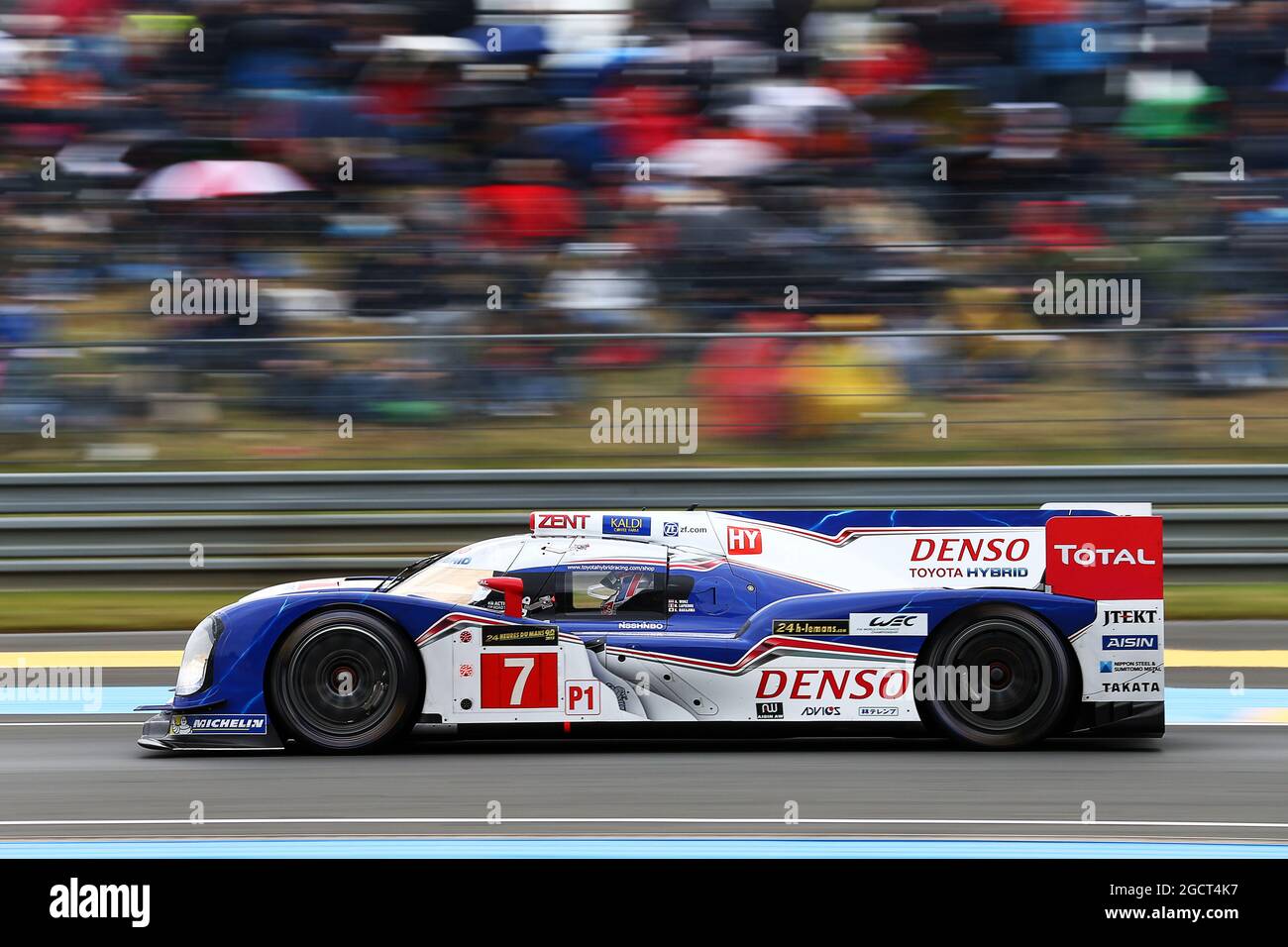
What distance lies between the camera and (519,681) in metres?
6.23

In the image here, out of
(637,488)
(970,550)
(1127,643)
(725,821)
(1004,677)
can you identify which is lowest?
(725,821)

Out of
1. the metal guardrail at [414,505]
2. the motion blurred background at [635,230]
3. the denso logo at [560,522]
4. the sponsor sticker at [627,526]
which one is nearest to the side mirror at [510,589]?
the denso logo at [560,522]

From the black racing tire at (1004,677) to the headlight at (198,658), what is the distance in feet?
9.82

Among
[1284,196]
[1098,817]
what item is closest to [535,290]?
[1284,196]

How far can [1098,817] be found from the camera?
17.9ft

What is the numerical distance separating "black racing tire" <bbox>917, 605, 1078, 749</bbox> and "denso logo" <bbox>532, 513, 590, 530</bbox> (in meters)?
1.61

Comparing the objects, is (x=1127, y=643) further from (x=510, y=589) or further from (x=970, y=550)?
(x=510, y=589)

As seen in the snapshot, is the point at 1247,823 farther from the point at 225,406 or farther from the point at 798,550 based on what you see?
the point at 225,406

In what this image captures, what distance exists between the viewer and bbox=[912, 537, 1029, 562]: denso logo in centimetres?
655

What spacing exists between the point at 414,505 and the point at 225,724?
13.9ft

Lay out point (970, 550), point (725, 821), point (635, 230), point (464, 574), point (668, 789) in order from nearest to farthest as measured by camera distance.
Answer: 1. point (725, 821)
2. point (668, 789)
3. point (464, 574)
4. point (970, 550)
5. point (635, 230)

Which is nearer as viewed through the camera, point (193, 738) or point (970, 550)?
point (193, 738)

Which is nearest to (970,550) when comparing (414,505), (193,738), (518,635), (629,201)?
(518,635)
